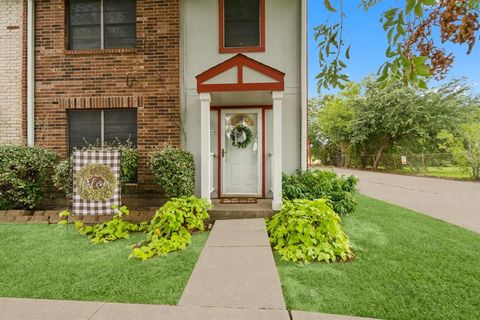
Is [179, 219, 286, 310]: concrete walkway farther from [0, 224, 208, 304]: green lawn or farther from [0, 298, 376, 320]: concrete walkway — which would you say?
[0, 224, 208, 304]: green lawn

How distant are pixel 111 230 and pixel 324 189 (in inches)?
158

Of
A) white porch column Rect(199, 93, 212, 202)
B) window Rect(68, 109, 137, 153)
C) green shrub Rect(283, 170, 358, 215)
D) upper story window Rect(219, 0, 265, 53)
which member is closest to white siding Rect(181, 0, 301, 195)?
upper story window Rect(219, 0, 265, 53)

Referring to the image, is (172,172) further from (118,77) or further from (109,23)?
(109,23)

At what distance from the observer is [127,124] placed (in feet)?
21.2

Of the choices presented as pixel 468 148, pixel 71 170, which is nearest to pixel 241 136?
pixel 71 170

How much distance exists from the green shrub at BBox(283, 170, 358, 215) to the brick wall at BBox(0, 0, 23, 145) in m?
6.30

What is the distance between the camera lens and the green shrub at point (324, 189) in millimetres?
5406

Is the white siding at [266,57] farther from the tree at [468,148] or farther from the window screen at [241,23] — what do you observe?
the tree at [468,148]

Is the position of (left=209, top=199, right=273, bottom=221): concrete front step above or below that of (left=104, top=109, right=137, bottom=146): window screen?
below

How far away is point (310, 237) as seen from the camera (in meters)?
3.97

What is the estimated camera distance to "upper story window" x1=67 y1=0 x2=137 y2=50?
6.52 m

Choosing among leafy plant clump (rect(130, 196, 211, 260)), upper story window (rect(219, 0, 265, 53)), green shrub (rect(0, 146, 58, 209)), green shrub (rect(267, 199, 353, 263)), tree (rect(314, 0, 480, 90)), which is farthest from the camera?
upper story window (rect(219, 0, 265, 53))

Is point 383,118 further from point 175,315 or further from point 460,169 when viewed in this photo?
point 175,315

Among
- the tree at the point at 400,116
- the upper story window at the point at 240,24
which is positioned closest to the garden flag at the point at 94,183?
the upper story window at the point at 240,24
